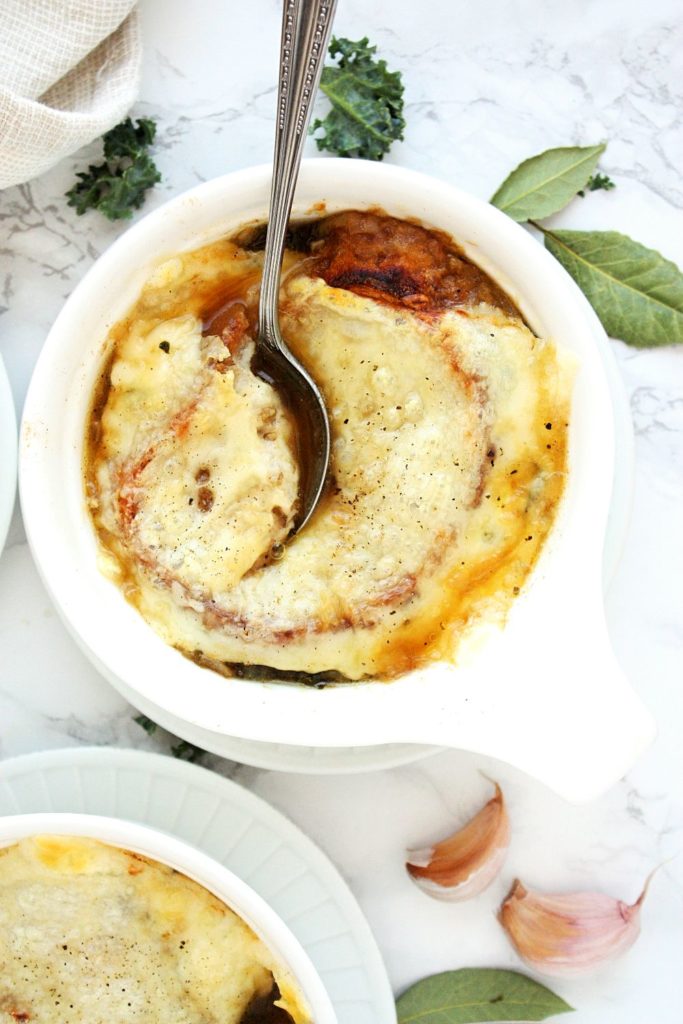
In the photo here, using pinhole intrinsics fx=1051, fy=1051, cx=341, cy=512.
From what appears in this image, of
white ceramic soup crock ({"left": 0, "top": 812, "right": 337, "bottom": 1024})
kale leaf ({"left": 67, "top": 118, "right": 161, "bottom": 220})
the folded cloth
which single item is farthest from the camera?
kale leaf ({"left": 67, "top": 118, "right": 161, "bottom": 220})

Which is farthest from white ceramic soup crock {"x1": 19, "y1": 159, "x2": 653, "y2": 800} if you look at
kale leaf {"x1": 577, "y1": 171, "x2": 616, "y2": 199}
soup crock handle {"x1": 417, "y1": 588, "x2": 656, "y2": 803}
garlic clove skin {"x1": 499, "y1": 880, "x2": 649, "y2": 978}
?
garlic clove skin {"x1": 499, "y1": 880, "x2": 649, "y2": 978}

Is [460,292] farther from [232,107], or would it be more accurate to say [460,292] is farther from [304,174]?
[232,107]

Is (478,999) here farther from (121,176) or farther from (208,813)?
(121,176)

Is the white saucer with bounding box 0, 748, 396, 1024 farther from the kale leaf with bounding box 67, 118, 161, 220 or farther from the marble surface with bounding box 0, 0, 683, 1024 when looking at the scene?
the kale leaf with bounding box 67, 118, 161, 220

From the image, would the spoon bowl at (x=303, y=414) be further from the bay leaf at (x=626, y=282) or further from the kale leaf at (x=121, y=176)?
the bay leaf at (x=626, y=282)

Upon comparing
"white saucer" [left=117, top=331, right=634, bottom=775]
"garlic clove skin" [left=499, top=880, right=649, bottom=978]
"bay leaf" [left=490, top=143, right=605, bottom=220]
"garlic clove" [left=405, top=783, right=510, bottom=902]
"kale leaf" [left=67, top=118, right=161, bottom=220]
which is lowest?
"garlic clove skin" [left=499, top=880, right=649, bottom=978]

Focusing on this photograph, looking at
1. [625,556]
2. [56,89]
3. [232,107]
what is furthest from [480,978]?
[56,89]
